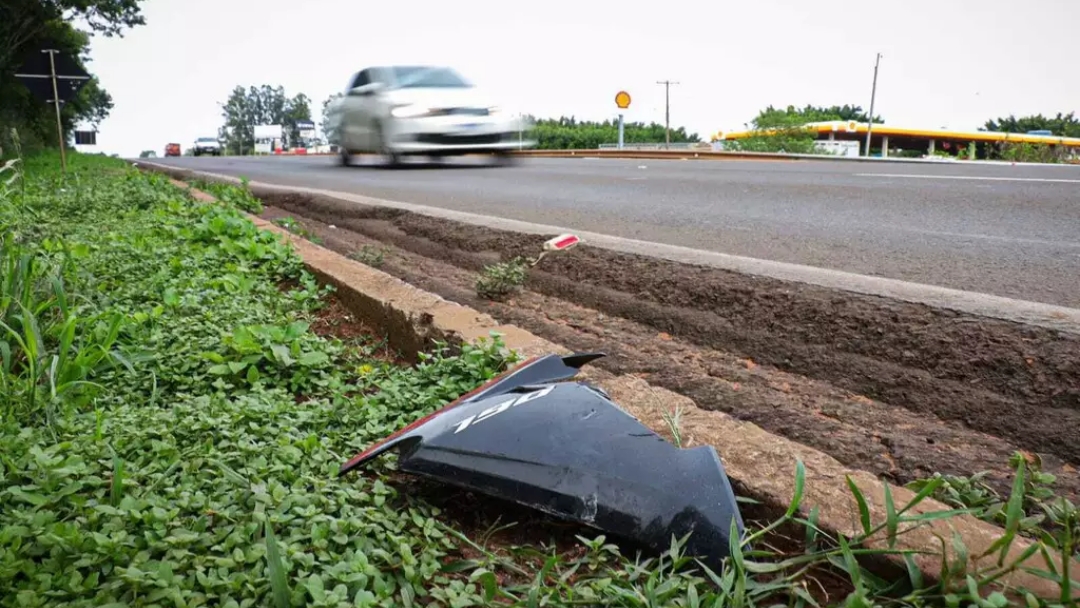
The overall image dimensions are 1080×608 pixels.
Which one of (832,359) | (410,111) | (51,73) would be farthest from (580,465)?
(410,111)

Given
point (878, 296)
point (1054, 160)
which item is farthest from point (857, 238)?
point (1054, 160)

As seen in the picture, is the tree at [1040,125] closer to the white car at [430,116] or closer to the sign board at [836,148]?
the sign board at [836,148]

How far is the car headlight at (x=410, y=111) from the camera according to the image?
12833mm

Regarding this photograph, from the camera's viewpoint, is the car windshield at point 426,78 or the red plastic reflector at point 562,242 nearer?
the red plastic reflector at point 562,242

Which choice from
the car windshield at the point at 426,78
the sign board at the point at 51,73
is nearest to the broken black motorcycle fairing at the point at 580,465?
the sign board at the point at 51,73

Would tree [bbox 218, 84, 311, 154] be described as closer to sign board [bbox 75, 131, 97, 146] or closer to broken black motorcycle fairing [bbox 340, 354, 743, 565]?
sign board [bbox 75, 131, 97, 146]

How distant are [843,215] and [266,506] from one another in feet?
17.0

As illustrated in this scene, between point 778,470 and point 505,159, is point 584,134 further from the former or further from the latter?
point 778,470

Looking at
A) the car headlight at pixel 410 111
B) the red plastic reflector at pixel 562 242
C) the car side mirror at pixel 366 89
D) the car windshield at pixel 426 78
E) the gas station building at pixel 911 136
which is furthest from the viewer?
the gas station building at pixel 911 136

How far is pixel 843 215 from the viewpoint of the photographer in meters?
5.91

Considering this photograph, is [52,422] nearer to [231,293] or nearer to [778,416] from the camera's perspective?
[231,293]

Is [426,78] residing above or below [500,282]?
above

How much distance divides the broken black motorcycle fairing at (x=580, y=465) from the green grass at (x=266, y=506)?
0.23 feet

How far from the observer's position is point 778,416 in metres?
2.31
